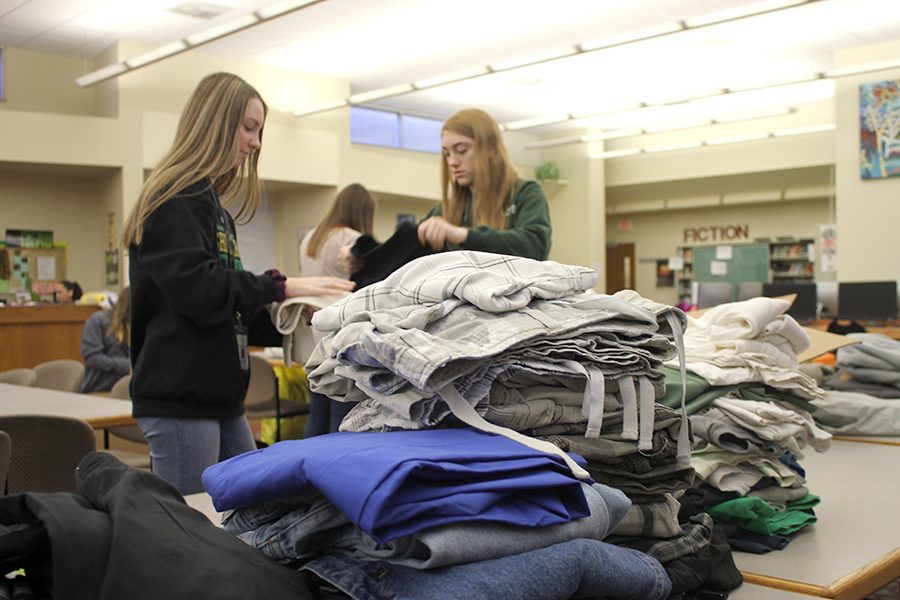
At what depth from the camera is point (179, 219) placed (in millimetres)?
1777

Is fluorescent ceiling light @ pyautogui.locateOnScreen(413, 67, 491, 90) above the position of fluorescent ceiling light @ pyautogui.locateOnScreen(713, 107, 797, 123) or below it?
below

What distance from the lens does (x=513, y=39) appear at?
10.0 meters

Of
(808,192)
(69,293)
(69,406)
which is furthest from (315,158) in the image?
(69,406)

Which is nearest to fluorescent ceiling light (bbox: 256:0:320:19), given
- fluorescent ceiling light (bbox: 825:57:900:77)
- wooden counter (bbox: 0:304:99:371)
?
wooden counter (bbox: 0:304:99:371)

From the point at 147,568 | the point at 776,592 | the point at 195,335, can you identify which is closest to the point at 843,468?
the point at 776,592

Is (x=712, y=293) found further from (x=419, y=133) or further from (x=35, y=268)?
(x=35, y=268)

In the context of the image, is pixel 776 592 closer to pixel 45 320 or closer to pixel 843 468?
pixel 843 468

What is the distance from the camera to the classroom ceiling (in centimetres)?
899

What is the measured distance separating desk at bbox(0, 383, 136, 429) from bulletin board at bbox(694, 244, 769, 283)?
13.1 metres

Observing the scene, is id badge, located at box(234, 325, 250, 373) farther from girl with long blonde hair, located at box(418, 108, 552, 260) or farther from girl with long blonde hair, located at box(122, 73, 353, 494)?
girl with long blonde hair, located at box(418, 108, 552, 260)

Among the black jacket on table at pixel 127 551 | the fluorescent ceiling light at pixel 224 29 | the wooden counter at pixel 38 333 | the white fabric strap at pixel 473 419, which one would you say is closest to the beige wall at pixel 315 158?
the wooden counter at pixel 38 333

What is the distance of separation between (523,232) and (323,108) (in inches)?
387

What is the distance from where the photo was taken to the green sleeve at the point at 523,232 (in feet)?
6.26

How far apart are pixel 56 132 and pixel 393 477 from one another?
10550 mm
